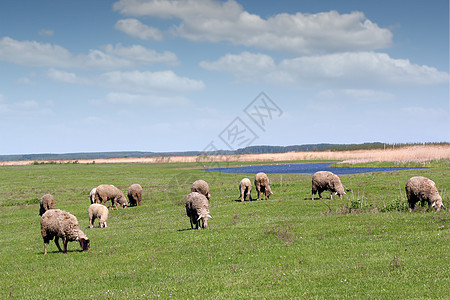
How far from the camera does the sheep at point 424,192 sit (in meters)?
22.8

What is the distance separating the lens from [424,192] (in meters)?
23.2

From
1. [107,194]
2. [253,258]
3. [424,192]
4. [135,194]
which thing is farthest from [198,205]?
[135,194]

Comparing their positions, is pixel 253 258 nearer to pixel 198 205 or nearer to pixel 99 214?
pixel 198 205

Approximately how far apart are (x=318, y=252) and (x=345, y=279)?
138 inches

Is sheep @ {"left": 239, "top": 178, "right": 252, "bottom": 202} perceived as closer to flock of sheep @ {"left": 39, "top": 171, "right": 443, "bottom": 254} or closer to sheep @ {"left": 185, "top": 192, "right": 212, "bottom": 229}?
flock of sheep @ {"left": 39, "top": 171, "right": 443, "bottom": 254}

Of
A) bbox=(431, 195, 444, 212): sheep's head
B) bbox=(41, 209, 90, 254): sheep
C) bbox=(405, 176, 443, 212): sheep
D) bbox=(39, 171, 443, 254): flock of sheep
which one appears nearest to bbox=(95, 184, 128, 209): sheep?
bbox=(39, 171, 443, 254): flock of sheep

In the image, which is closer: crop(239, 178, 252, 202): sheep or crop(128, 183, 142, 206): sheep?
crop(239, 178, 252, 202): sheep

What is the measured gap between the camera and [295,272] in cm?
1313

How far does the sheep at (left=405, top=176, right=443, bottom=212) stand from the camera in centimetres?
2283

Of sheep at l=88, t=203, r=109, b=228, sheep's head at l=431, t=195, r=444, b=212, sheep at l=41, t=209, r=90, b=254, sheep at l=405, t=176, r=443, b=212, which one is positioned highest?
sheep at l=405, t=176, r=443, b=212

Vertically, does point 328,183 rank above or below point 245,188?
above

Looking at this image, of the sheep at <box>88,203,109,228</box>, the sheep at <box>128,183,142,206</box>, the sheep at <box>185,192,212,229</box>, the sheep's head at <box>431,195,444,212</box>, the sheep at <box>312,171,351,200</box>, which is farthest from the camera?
the sheep at <box>128,183,142,206</box>

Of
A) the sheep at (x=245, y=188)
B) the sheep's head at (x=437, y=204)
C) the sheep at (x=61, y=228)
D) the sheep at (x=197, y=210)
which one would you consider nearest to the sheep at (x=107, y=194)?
the sheep at (x=245, y=188)

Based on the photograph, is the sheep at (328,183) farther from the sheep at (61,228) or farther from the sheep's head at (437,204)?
the sheep at (61,228)
